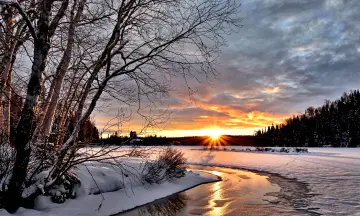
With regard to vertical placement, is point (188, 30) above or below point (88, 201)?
above

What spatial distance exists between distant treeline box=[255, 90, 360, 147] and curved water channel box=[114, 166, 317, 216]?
3007 inches

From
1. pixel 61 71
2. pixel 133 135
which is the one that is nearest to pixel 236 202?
pixel 133 135

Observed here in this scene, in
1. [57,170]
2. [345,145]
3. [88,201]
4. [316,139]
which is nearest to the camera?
[57,170]

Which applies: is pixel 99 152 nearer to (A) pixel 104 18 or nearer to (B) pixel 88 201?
(B) pixel 88 201

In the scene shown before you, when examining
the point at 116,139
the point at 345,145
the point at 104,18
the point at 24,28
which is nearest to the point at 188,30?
the point at 104,18

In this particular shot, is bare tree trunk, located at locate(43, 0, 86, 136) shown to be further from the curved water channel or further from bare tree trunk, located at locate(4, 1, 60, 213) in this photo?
the curved water channel

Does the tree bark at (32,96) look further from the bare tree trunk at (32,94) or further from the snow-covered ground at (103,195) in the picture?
the snow-covered ground at (103,195)

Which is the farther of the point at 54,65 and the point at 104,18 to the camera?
the point at 54,65

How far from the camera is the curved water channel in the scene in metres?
10.6

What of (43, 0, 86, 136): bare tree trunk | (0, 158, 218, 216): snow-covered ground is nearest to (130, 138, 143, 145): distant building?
(0, 158, 218, 216): snow-covered ground

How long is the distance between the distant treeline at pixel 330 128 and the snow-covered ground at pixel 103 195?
79.7 m

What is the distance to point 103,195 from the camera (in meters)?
11.8

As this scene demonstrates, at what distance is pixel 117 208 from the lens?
11.1 m

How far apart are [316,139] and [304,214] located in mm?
93679
